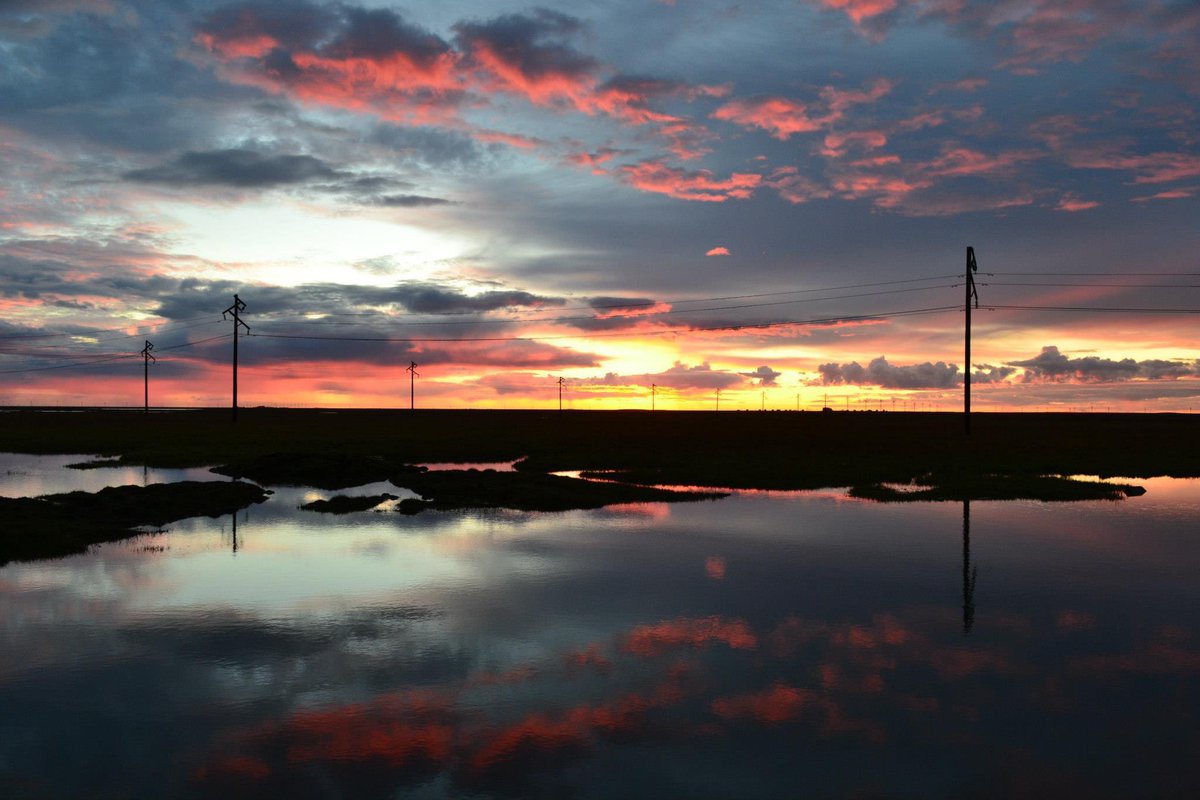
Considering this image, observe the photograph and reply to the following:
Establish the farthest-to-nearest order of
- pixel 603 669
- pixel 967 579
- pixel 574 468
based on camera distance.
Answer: pixel 574 468
pixel 967 579
pixel 603 669

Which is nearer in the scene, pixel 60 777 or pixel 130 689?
pixel 60 777

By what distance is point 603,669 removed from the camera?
13203 millimetres

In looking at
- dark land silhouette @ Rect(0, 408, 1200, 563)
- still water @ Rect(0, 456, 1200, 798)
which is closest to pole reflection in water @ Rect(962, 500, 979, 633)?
still water @ Rect(0, 456, 1200, 798)

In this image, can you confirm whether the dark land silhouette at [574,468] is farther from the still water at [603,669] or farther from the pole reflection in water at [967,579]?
the pole reflection in water at [967,579]

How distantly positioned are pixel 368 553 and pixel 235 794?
46.3 feet

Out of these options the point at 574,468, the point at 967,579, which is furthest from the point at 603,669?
the point at 574,468

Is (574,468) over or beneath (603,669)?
over

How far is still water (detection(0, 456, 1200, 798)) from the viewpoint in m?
9.66

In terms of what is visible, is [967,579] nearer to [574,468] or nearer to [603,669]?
[603,669]

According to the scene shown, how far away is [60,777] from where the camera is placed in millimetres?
9617

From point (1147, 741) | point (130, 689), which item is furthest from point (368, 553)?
point (1147, 741)

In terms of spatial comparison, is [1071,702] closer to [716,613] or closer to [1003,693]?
[1003,693]

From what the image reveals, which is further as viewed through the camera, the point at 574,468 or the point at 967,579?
the point at 574,468

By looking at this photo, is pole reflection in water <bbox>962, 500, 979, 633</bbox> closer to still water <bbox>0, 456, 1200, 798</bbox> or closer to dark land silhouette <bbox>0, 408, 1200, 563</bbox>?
still water <bbox>0, 456, 1200, 798</bbox>
